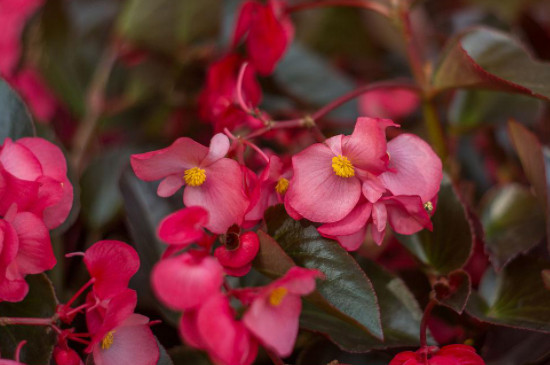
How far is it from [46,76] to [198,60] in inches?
9.1

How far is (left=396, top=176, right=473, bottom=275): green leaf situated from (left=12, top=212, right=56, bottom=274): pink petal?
0.27 metres

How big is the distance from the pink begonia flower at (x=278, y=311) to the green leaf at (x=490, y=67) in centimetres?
24

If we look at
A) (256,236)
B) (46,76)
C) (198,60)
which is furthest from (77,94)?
(256,236)

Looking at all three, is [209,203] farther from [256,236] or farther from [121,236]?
[121,236]

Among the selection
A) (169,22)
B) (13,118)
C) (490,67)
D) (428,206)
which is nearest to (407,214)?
(428,206)

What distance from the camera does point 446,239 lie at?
493mm

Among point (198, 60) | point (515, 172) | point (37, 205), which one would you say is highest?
point (37, 205)

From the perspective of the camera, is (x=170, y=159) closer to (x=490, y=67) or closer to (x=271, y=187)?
(x=271, y=187)

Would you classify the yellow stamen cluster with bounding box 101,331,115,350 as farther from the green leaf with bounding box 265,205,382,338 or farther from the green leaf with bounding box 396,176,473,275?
the green leaf with bounding box 396,176,473,275

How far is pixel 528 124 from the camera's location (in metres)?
0.70

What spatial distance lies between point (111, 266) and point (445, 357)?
229 millimetres

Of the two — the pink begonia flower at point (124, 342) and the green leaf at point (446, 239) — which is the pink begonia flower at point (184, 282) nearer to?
the pink begonia flower at point (124, 342)

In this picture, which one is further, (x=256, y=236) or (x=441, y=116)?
(x=441, y=116)

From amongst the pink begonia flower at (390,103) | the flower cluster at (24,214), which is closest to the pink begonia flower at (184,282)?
the flower cluster at (24,214)
